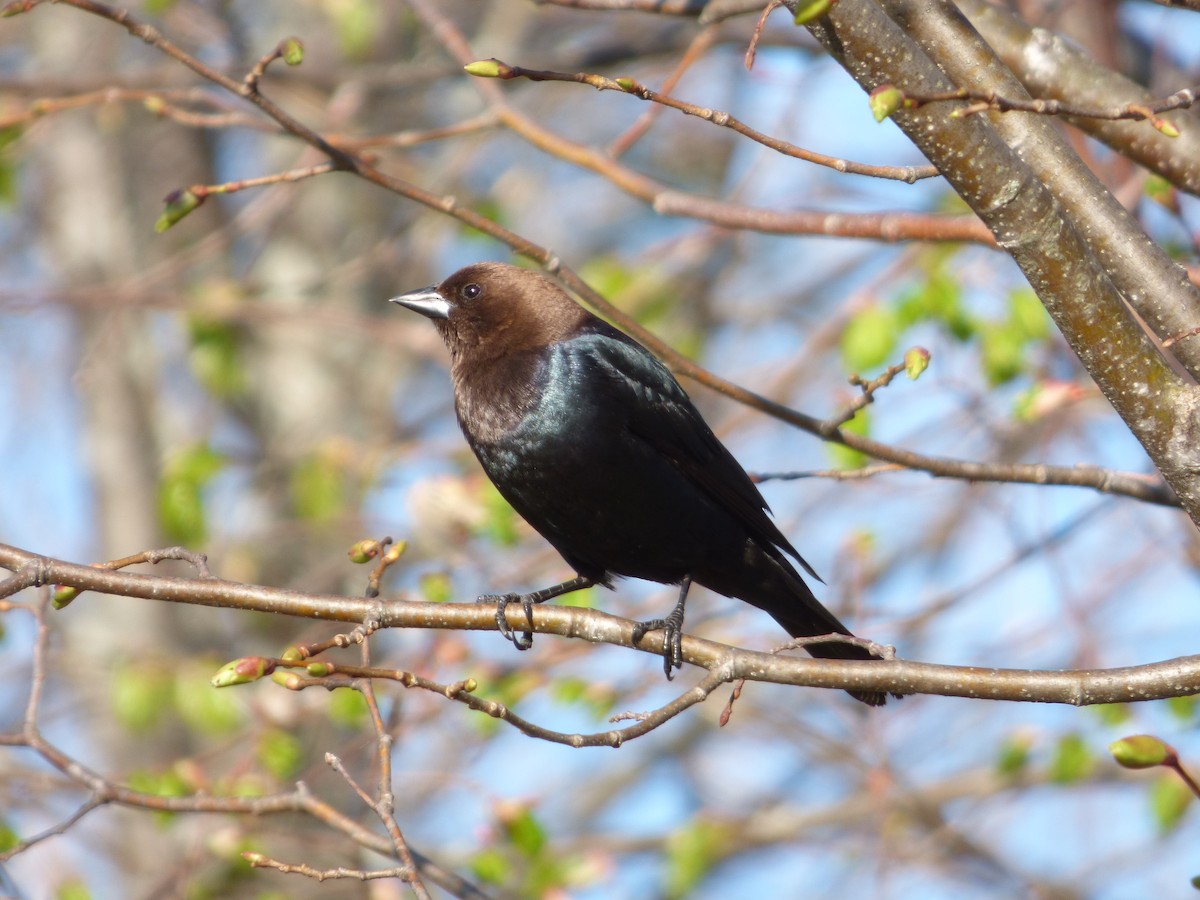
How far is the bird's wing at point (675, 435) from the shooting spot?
3602 millimetres

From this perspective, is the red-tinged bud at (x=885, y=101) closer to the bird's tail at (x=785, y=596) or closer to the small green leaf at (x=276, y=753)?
the bird's tail at (x=785, y=596)

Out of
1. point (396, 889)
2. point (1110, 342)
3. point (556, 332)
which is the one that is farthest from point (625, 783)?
point (1110, 342)

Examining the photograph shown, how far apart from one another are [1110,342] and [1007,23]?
1267 mm

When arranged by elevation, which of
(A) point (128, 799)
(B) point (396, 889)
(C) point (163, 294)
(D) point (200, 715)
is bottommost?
(A) point (128, 799)

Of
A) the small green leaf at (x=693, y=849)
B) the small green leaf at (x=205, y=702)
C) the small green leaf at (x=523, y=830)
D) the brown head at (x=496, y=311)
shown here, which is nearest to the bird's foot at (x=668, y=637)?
the brown head at (x=496, y=311)

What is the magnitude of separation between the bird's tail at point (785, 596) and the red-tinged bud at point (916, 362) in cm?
97

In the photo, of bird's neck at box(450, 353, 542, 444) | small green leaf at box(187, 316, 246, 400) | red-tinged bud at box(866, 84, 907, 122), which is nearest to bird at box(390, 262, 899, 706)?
bird's neck at box(450, 353, 542, 444)

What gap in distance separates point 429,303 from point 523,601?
1299mm

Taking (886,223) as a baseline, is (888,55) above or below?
below

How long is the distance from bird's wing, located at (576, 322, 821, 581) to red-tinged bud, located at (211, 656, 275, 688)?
1.55 m

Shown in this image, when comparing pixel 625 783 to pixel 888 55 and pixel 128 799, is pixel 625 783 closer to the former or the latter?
pixel 128 799

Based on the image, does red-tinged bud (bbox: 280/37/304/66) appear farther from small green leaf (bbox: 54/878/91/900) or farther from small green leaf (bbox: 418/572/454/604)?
small green leaf (bbox: 54/878/91/900)

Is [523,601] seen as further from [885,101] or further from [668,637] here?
[885,101]

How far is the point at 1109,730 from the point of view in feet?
17.8
